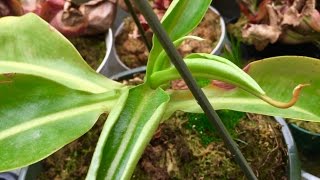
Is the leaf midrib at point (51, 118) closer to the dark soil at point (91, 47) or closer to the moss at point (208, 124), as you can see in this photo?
the moss at point (208, 124)

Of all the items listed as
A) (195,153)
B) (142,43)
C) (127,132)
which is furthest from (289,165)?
(142,43)

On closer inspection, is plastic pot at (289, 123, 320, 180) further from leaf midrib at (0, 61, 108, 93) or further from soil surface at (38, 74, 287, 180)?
leaf midrib at (0, 61, 108, 93)

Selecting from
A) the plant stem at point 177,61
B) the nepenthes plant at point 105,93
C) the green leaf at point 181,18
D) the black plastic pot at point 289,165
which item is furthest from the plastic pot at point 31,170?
the plant stem at point 177,61

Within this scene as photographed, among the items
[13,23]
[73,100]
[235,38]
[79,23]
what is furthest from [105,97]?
[235,38]

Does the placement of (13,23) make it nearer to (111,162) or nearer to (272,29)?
(111,162)

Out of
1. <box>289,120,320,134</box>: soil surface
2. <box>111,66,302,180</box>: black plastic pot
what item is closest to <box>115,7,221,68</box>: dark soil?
<box>289,120,320,134</box>: soil surface

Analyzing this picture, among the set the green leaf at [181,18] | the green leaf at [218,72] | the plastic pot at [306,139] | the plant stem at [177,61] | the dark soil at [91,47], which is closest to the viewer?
the plant stem at [177,61]

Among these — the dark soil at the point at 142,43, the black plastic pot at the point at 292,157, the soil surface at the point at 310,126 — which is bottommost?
the soil surface at the point at 310,126
